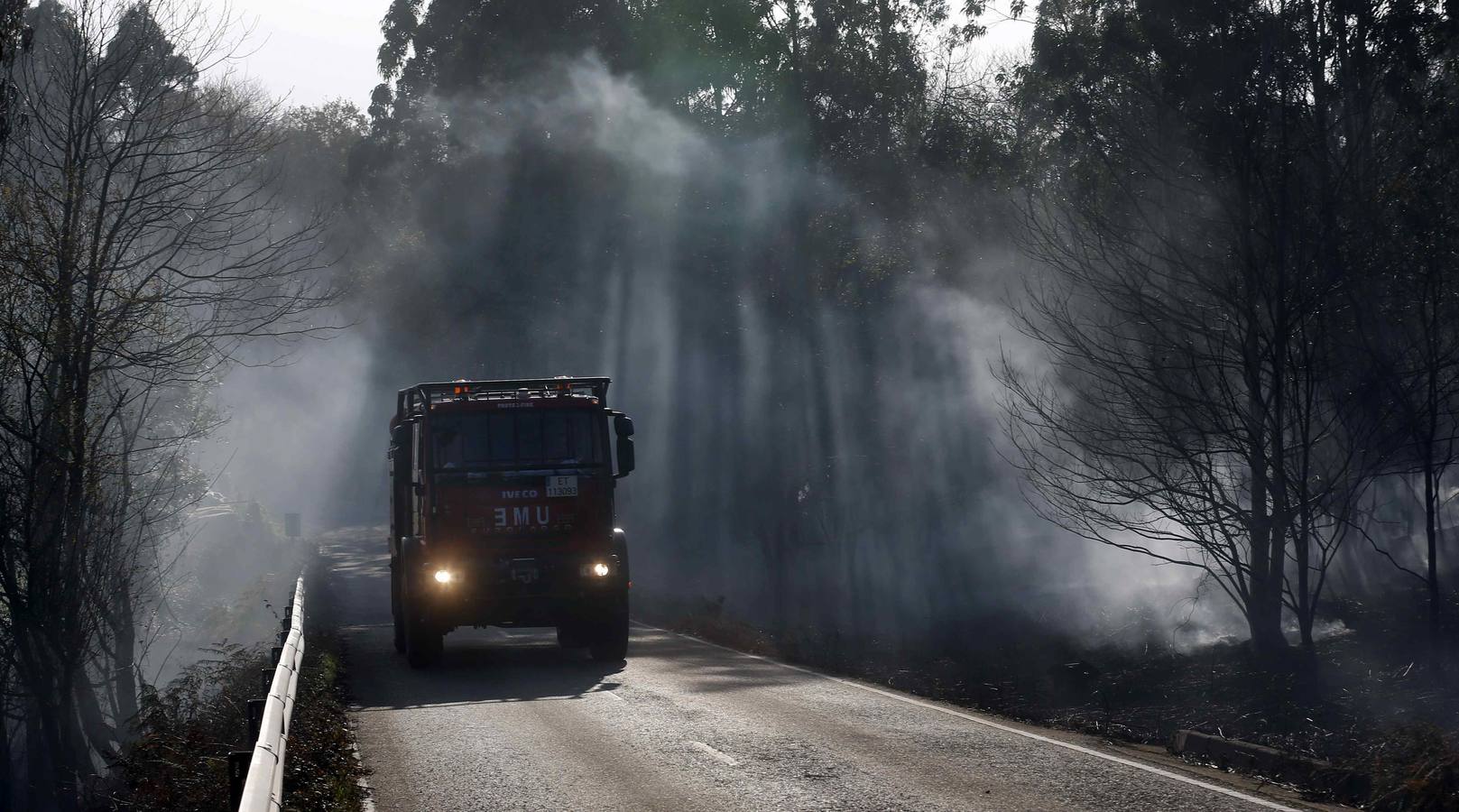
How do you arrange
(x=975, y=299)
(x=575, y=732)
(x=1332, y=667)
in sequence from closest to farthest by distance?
(x=575, y=732)
(x=1332, y=667)
(x=975, y=299)

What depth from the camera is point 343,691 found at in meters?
13.3

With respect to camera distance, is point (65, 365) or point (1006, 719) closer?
point (1006, 719)

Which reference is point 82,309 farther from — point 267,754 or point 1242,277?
point 1242,277

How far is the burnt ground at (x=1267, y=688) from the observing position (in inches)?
344

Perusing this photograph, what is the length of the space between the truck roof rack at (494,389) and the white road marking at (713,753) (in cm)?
581

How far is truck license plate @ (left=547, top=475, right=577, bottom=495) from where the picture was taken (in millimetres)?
14492

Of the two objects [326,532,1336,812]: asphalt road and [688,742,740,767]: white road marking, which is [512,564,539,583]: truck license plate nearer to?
[326,532,1336,812]: asphalt road

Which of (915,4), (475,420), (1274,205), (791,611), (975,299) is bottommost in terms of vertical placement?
(791,611)

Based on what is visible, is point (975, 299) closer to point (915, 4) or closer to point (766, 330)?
point (766, 330)

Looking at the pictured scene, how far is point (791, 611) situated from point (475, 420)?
1702 centimetres

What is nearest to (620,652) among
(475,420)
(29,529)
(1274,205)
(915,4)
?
(475,420)

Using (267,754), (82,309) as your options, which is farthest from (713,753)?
(82,309)

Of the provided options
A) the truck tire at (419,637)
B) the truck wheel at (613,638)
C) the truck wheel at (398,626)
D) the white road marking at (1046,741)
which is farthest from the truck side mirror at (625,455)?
the truck wheel at (398,626)

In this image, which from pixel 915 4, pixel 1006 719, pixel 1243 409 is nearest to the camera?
pixel 1006 719
